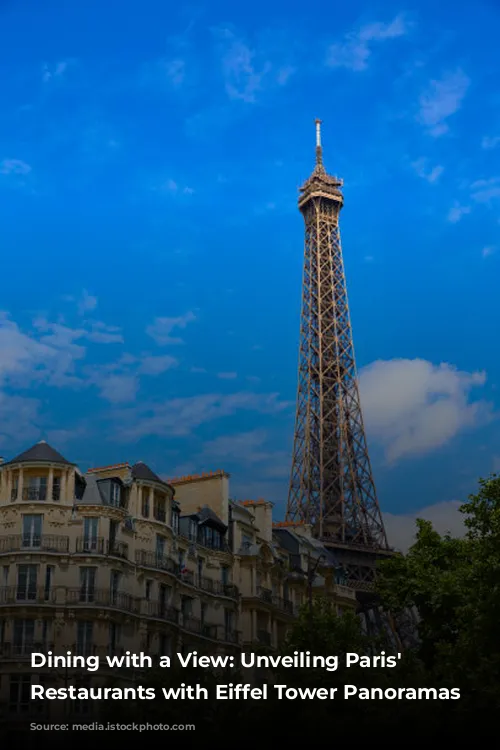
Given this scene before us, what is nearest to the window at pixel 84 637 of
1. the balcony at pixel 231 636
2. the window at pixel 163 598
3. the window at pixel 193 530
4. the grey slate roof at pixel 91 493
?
the window at pixel 163 598

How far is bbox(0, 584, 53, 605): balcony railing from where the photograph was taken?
53.0 m

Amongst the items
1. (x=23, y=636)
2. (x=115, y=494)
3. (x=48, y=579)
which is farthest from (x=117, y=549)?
(x=23, y=636)

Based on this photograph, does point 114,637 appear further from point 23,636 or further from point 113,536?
point 113,536

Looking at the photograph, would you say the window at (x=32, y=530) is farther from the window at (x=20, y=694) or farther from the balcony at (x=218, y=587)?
the balcony at (x=218, y=587)

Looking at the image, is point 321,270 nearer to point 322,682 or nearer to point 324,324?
point 324,324

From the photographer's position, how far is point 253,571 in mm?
65562

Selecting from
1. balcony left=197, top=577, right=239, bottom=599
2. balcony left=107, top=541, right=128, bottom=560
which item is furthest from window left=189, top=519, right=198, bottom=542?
balcony left=107, top=541, right=128, bottom=560

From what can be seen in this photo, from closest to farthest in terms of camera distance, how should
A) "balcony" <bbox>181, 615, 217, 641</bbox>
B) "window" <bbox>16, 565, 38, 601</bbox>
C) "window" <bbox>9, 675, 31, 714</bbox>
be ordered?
1. "window" <bbox>9, 675, 31, 714</bbox>
2. "window" <bbox>16, 565, 38, 601</bbox>
3. "balcony" <bbox>181, 615, 217, 641</bbox>

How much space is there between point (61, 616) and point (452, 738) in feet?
67.6

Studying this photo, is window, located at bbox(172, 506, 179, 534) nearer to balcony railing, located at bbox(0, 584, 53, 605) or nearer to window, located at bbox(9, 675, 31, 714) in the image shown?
balcony railing, located at bbox(0, 584, 53, 605)

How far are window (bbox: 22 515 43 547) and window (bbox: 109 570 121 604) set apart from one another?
12.5ft

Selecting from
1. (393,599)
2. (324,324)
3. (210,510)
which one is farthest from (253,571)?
(324,324)

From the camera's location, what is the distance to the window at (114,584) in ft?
179

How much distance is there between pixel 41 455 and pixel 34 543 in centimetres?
436
